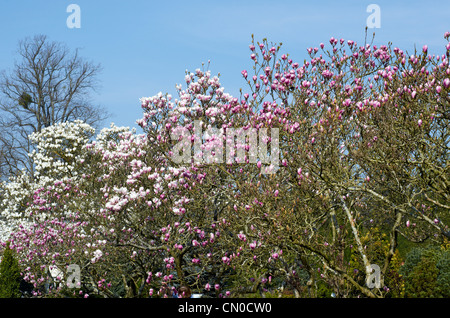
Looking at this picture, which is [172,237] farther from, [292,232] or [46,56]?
[46,56]

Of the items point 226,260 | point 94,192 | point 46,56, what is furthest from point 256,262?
point 46,56

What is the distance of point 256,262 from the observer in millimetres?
10695

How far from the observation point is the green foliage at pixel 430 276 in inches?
587

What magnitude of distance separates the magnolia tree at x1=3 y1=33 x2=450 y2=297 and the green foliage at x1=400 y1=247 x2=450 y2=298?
310 cm

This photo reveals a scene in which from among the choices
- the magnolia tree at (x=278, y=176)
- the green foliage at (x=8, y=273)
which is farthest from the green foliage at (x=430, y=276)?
the green foliage at (x=8, y=273)

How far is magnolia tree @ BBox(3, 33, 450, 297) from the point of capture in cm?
955

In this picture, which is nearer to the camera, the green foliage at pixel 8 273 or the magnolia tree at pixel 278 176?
the magnolia tree at pixel 278 176

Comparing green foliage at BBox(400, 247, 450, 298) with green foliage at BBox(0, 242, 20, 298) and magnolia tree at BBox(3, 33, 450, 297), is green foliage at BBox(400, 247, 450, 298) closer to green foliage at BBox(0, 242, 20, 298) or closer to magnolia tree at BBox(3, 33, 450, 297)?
magnolia tree at BBox(3, 33, 450, 297)

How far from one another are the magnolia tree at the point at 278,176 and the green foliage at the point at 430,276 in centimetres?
310

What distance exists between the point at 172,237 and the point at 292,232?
154 inches

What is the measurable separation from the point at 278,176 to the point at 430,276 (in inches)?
303

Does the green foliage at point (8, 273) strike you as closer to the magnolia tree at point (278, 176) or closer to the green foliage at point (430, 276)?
the magnolia tree at point (278, 176)

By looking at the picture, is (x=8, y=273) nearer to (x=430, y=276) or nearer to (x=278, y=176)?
(x=278, y=176)

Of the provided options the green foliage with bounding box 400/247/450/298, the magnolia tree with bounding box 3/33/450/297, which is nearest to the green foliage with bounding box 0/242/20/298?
the magnolia tree with bounding box 3/33/450/297
